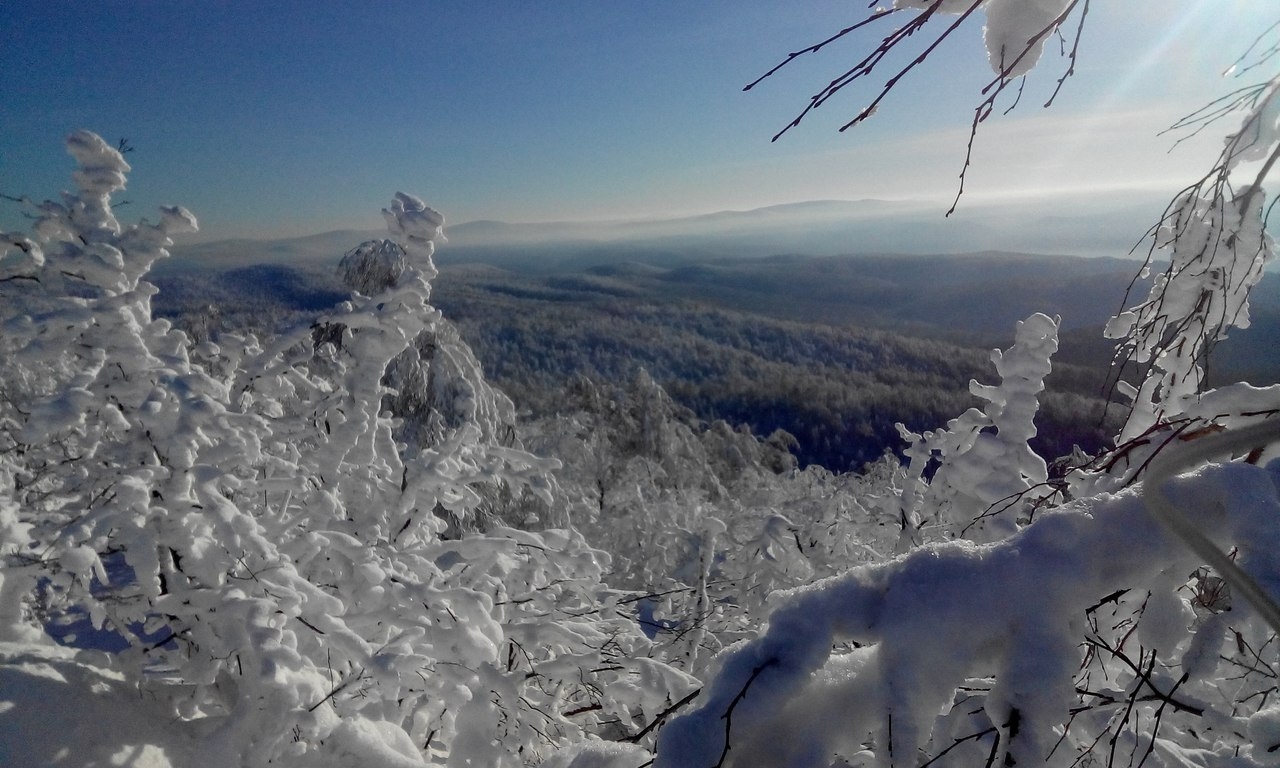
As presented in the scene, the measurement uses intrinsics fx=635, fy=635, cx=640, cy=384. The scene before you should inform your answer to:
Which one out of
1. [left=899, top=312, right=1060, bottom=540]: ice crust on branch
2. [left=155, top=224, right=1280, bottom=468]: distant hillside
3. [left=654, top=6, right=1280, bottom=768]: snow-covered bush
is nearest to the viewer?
[left=654, top=6, right=1280, bottom=768]: snow-covered bush

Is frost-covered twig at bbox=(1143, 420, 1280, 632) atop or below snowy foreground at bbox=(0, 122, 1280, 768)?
atop

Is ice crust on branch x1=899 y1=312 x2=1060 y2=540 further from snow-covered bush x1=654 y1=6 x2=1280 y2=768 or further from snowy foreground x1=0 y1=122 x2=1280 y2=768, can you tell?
snow-covered bush x1=654 y1=6 x2=1280 y2=768

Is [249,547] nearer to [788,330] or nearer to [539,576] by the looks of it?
[539,576]

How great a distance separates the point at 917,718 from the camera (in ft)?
3.92

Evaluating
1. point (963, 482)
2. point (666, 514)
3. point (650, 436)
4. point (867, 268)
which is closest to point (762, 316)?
point (867, 268)

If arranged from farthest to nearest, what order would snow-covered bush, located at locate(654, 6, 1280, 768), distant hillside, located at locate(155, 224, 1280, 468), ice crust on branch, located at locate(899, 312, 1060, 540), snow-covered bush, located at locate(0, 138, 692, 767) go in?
distant hillside, located at locate(155, 224, 1280, 468) → ice crust on branch, located at locate(899, 312, 1060, 540) → snow-covered bush, located at locate(0, 138, 692, 767) → snow-covered bush, located at locate(654, 6, 1280, 768)

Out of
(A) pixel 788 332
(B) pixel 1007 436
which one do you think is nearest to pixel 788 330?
(A) pixel 788 332

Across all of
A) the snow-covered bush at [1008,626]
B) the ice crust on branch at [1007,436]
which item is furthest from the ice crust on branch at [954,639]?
the ice crust on branch at [1007,436]

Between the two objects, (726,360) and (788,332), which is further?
(788,332)

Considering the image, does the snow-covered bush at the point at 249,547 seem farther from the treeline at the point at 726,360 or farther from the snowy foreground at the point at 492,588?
the treeline at the point at 726,360

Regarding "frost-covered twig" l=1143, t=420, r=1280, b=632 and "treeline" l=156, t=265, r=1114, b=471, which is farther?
"treeline" l=156, t=265, r=1114, b=471

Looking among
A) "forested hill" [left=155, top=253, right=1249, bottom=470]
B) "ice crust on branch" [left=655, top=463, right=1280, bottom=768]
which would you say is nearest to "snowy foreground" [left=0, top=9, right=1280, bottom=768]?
"ice crust on branch" [left=655, top=463, right=1280, bottom=768]

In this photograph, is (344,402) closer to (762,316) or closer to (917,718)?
(917,718)

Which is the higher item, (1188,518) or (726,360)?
(1188,518)
